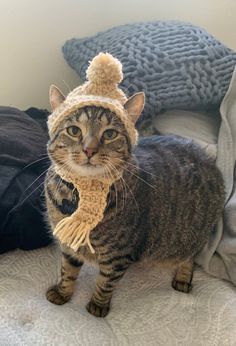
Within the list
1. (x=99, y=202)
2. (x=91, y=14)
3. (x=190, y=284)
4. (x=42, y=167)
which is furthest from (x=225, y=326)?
(x=91, y=14)

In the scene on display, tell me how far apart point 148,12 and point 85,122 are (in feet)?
2.80

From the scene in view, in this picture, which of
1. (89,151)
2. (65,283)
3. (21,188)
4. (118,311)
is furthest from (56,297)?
(89,151)

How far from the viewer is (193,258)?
1.14 meters

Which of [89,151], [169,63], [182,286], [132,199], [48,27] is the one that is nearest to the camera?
[89,151]

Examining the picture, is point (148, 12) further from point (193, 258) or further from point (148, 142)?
point (193, 258)

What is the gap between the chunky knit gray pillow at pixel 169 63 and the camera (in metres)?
1.21

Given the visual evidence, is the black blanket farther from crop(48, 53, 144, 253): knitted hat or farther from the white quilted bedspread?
crop(48, 53, 144, 253): knitted hat

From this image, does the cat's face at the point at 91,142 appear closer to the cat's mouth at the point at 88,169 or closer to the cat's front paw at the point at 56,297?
the cat's mouth at the point at 88,169

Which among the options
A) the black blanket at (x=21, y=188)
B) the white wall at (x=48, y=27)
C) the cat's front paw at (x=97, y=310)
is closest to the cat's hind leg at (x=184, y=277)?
the cat's front paw at (x=97, y=310)

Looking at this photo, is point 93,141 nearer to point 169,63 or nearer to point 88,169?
point 88,169

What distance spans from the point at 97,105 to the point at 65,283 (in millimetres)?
432

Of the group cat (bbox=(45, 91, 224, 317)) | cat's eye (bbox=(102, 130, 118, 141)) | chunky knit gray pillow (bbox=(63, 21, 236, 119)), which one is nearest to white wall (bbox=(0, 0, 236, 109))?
chunky knit gray pillow (bbox=(63, 21, 236, 119))

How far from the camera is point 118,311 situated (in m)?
1.01

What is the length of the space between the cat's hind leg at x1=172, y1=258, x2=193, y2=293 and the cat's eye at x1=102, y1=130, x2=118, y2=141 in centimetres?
44
